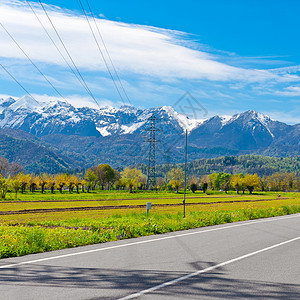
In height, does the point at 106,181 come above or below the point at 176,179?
below

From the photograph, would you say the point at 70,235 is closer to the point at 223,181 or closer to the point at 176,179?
the point at 176,179

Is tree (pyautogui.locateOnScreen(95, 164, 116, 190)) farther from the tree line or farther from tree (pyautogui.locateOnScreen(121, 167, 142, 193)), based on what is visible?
tree (pyautogui.locateOnScreen(121, 167, 142, 193))

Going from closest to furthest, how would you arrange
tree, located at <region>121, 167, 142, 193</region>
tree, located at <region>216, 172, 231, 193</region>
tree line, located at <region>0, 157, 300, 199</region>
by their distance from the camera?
tree line, located at <region>0, 157, 300, 199</region>
tree, located at <region>121, 167, 142, 193</region>
tree, located at <region>216, 172, 231, 193</region>

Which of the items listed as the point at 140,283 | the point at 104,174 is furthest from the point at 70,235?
the point at 104,174

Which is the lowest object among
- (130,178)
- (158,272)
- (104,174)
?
(158,272)

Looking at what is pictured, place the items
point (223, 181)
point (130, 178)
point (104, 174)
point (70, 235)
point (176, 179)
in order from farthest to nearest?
point (223, 181)
point (104, 174)
point (176, 179)
point (130, 178)
point (70, 235)

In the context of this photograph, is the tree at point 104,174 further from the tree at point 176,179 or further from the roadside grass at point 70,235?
the roadside grass at point 70,235

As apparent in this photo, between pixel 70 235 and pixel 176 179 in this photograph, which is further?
pixel 176 179

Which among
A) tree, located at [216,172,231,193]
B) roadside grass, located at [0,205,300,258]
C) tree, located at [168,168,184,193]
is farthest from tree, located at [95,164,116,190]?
roadside grass, located at [0,205,300,258]

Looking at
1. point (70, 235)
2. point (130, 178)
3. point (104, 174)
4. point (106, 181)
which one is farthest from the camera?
point (106, 181)

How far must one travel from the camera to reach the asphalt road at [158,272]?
289 inches

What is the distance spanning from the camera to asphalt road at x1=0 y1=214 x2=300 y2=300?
24.0 ft

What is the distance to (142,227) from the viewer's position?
17.1 metres

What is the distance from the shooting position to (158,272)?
9.00 m
